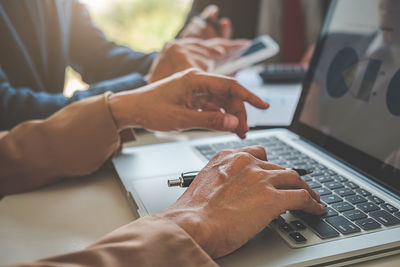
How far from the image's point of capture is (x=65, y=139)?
65cm

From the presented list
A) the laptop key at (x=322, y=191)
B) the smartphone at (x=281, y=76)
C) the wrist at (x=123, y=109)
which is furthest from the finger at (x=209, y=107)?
the smartphone at (x=281, y=76)

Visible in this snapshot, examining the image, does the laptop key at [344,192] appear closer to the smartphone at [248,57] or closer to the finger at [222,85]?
the finger at [222,85]

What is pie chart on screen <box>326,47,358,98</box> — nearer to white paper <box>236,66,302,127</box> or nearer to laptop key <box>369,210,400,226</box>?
white paper <box>236,66,302,127</box>

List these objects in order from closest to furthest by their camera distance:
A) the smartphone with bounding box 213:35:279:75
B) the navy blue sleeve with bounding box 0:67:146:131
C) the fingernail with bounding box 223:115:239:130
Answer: the fingernail with bounding box 223:115:239:130
the navy blue sleeve with bounding box 0:67:146:131
the smartphone with bounding box 213:35:279:75

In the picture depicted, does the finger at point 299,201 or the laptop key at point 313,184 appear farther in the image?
the laptop key at point 313,184

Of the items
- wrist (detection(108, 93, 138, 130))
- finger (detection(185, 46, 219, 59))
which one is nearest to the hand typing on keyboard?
wrist (detection(108, 93, 138, 130))

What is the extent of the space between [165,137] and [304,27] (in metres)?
1.61

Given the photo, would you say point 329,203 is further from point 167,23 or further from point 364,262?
point 167,23

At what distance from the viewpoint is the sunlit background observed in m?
3.11

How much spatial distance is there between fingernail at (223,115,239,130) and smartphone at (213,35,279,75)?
0.34m

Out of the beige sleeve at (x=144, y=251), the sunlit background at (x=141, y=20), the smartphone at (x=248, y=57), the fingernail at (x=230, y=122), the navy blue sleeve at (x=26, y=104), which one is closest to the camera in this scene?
the beige sleeve at (x=144, y=251)

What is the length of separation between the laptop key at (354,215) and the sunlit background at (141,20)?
2.76 m

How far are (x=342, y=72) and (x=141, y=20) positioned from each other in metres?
2.78

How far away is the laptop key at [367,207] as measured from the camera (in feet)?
1.61
